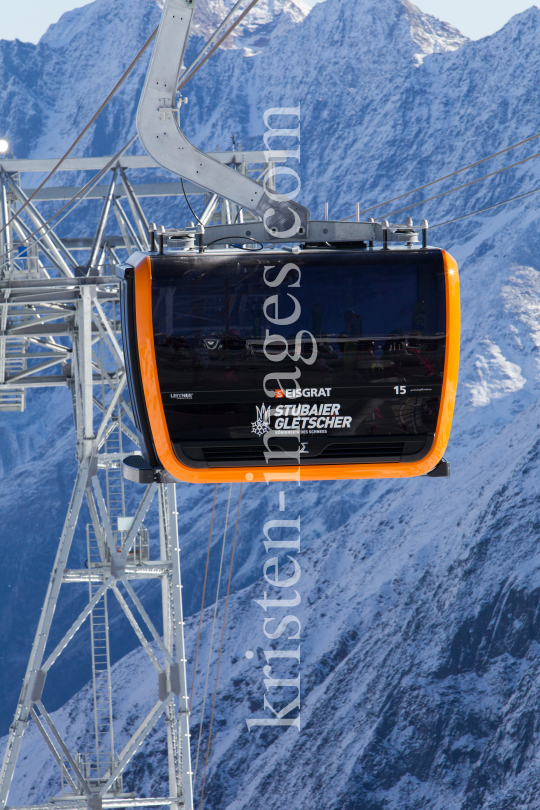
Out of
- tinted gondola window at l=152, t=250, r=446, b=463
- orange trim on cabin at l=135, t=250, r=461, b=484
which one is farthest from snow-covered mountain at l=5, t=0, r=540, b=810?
tinted gondola window at l=152, t=250, r=446, b=463

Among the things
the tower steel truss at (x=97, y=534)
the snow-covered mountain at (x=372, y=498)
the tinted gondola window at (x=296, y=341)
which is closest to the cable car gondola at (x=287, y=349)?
the tinted gondola window at (x=296, y=341)


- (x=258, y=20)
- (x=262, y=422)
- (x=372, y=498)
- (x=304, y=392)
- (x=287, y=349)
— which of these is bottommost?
(x=372, y=498)

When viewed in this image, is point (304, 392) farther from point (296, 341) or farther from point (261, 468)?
point (261, 468)

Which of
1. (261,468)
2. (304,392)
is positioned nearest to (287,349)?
(304,392)

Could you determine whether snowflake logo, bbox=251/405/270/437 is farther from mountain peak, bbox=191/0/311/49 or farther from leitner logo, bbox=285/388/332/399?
mountain peak, bbox=191/0/311/49

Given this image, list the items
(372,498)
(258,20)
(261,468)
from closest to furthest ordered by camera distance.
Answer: (261,468)
(372,498)
(258,20)

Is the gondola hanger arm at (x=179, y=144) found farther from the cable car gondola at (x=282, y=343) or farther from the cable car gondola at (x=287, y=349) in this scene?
the cable car gondola at (x=287, y=349)

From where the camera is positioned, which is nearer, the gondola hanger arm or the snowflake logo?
the gondola hanger arm
